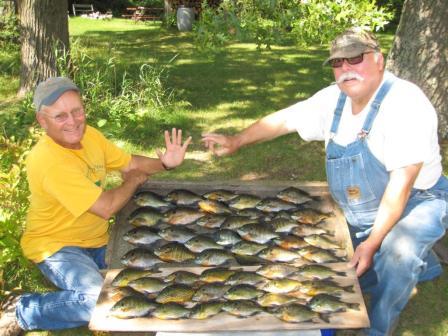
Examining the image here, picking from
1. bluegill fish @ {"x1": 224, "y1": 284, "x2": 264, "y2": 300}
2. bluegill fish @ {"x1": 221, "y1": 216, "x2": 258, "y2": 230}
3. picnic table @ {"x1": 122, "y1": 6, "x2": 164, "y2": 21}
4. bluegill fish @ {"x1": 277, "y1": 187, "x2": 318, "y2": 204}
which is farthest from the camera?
picnic table @ {"x1": 122, "y1": 6, "x2": 164, "y2": 21}

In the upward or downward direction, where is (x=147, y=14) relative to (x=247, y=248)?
downward

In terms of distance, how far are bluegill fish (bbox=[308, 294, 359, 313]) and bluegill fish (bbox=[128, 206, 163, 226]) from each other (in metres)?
1.51

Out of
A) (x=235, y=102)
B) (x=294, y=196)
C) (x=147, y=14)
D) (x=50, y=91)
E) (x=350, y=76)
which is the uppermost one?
(x=350, y=76)

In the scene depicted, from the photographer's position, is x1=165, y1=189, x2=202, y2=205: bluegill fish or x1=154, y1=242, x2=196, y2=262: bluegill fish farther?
x1=165, y1=189, x2=202, y2=205: bluegill fish

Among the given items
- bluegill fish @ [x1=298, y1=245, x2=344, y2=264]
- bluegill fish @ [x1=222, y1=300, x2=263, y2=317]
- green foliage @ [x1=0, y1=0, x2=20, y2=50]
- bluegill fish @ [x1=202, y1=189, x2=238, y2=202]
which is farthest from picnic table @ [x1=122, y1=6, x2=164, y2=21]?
bluegill fish @ [x1=222, y1=300, x2=263, y2=317]

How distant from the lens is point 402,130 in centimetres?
336

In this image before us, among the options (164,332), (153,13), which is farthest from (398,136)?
(153,13)

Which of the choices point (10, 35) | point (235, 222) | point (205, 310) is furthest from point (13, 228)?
point (10, 35)

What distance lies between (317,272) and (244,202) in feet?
3.46

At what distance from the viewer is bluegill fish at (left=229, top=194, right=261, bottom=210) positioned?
4168 millimetres

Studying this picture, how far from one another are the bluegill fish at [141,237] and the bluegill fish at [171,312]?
0.79 meters

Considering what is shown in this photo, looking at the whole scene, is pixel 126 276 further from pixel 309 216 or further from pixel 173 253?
pixel 309 216

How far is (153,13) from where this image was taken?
28547mm

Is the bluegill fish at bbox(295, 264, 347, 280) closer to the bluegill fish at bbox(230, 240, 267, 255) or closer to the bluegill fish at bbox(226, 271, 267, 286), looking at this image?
the bluegill fish at bbox(226, 271, 267, 286)
